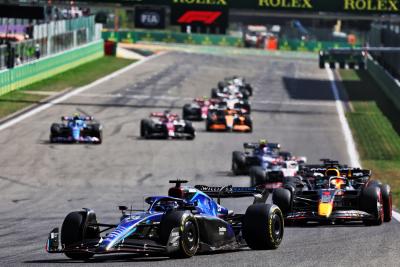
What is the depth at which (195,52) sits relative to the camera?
12862cm

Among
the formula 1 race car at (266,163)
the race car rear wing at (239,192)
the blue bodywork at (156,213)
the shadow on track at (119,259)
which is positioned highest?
the blue bodywork at (156,213)

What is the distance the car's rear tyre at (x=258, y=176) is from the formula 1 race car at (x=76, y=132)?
13.3 meters

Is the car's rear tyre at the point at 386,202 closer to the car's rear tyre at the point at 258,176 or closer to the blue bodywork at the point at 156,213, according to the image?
the blue bodywork at the point at 156,213

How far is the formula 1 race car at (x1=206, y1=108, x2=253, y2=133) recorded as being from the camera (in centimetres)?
5497

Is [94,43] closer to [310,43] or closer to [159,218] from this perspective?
[310,43]

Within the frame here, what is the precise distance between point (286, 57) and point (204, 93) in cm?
5054

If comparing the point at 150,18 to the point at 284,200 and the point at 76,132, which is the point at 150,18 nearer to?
the point at 76,132

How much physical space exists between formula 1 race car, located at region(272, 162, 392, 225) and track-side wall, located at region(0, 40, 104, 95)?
1711 inches

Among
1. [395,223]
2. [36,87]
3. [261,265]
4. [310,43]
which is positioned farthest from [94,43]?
[261,265]

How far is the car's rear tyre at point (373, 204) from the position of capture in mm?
24922

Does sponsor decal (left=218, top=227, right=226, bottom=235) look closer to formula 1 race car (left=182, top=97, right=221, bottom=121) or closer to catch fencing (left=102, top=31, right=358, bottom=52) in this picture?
formula 1 race car (left=182, top=97, right=221, bottom=121)

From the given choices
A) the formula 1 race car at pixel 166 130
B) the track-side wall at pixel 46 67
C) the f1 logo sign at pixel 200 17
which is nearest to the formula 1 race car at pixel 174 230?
the formula 1 race car at pixel 166 130

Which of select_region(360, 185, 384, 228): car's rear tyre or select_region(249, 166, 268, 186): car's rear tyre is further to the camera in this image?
select_region(249, 166, 268, 186): car's rear tyre

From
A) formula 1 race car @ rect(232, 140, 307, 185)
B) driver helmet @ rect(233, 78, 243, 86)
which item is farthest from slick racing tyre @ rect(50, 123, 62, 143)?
driver helmet @ rect(233, 78, 243, 86)
